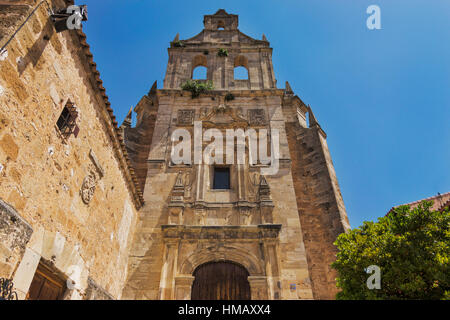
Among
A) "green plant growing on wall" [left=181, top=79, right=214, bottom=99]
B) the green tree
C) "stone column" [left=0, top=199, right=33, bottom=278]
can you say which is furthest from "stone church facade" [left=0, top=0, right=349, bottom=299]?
the green tree

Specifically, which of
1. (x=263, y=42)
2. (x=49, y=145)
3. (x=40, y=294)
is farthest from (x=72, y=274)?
(x=263, y=42)

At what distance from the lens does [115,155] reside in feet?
26.8

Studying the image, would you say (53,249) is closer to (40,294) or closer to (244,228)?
(40,294)

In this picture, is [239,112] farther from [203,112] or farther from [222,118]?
[203,112]

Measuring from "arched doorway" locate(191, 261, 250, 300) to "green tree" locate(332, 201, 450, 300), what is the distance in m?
3.47

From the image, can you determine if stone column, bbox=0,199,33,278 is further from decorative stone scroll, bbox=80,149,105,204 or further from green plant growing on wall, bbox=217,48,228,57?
green plant growing on wall, bbox=217,48,228,57

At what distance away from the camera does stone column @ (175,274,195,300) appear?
8.45 metres

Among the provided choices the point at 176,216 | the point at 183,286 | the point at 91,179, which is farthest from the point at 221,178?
the point at 91,179

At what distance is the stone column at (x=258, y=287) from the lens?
8414 millimetres

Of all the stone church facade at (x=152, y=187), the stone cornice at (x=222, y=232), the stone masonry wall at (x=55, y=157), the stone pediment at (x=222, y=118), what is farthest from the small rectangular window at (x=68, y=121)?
the stone pediment at (x=222, y=118)

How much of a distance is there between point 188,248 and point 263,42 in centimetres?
1323

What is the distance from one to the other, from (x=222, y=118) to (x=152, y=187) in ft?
15.0

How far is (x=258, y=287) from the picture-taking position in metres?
8.57

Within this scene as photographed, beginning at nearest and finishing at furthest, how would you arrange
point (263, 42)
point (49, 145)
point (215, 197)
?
1. point (49, 145)
2. point (215, 197)
3. point (263, 42)
